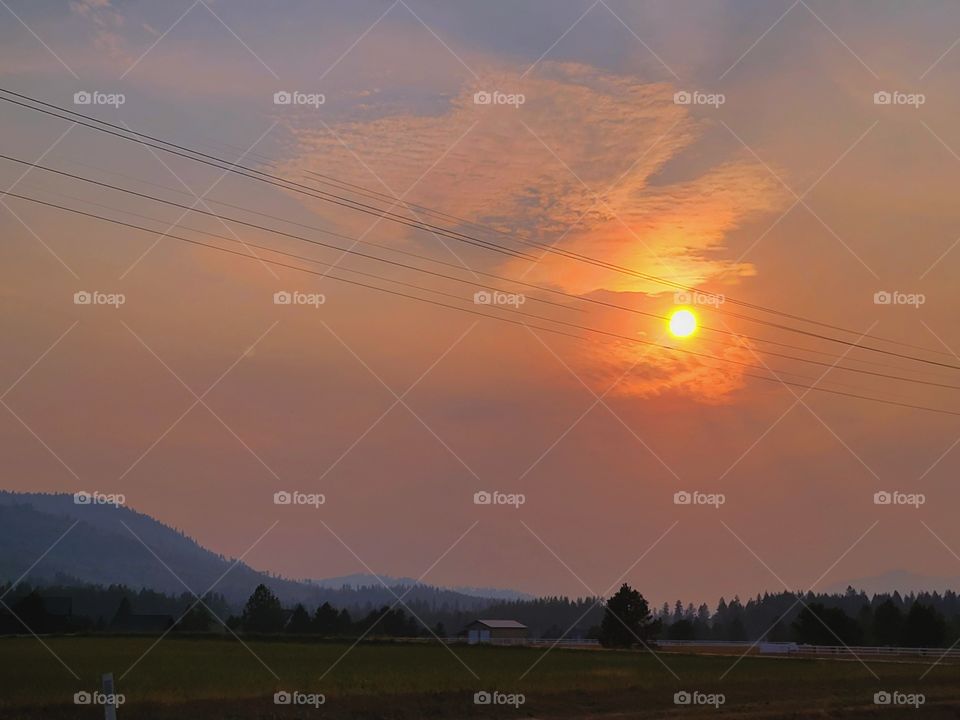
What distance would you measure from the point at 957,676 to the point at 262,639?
58.2 m

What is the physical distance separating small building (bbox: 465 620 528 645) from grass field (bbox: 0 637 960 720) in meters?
57.8

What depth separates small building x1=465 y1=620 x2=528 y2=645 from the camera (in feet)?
384

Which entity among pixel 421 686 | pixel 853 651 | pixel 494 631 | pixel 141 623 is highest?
pixel 141 623

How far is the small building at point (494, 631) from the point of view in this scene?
11709 cm

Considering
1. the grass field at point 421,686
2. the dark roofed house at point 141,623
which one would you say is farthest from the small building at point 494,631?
the grass field at point 421,686

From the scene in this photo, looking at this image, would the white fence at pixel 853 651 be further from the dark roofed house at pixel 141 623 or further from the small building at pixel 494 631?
the dark roofed house at pixel 141 623

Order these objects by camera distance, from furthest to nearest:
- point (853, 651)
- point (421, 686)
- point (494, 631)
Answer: point (494, 631) → point (853, 651) → point (421, 686)

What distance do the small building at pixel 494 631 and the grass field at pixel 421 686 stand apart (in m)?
57.8

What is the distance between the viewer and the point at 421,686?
1539 inches

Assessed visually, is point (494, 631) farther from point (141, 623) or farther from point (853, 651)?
point (141, 623)

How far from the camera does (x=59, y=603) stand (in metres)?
117

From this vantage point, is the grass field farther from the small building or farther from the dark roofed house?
the dark roofed house

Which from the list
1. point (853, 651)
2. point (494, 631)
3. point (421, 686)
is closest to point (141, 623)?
point (494, 631)

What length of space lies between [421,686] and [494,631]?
85.3m
